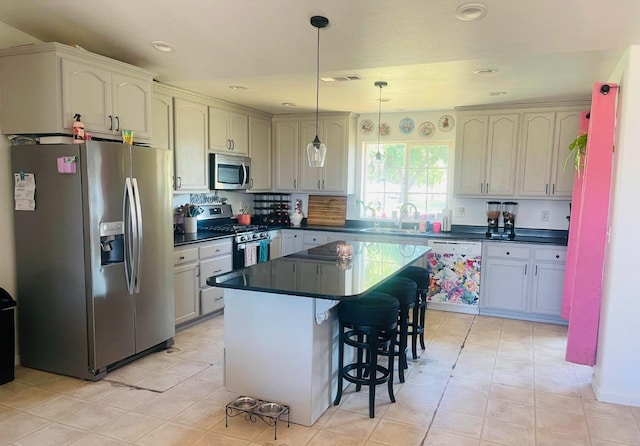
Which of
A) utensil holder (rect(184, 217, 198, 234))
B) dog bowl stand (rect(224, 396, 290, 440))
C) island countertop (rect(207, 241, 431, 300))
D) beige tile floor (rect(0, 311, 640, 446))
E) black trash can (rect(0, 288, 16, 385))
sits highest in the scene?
utensil holder (rect(184, 217, 198, 234))

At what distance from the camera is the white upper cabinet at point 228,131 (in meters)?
4.94

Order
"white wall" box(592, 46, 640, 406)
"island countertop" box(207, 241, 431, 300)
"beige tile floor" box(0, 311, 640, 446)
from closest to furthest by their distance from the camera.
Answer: "island countertop" box(207, 241, 431, 300) < "beige tile floor" box(0, 311, 640, 446) < "white wall" box(592, 46, 640, 406)

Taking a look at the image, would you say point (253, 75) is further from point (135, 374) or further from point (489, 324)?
point (489, 324)

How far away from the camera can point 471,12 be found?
2.58 meters

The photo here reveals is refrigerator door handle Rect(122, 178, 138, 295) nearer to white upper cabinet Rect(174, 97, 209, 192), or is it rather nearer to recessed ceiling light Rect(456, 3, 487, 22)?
white upper cabinet Rect(174, 97, 209, 192)

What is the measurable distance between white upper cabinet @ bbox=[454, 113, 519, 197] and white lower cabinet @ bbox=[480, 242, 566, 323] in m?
0.73

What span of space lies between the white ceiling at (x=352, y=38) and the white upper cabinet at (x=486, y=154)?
2.45 ft

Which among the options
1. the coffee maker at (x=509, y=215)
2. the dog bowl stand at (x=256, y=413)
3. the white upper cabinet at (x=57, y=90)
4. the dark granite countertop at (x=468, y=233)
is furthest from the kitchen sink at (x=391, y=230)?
the white upper cabinet at (x=57, y=90)

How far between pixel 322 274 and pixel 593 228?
2014 mm

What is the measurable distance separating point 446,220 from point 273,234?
7.27ft

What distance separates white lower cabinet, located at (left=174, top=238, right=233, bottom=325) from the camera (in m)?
4.14

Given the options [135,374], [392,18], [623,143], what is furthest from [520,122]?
[135,374]

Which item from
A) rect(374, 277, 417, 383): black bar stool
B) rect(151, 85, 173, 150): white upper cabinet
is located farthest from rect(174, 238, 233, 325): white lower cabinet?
rect(374, 277, 417, 383): black bar stool

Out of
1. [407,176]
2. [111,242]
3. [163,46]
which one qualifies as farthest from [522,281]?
[163,46]
